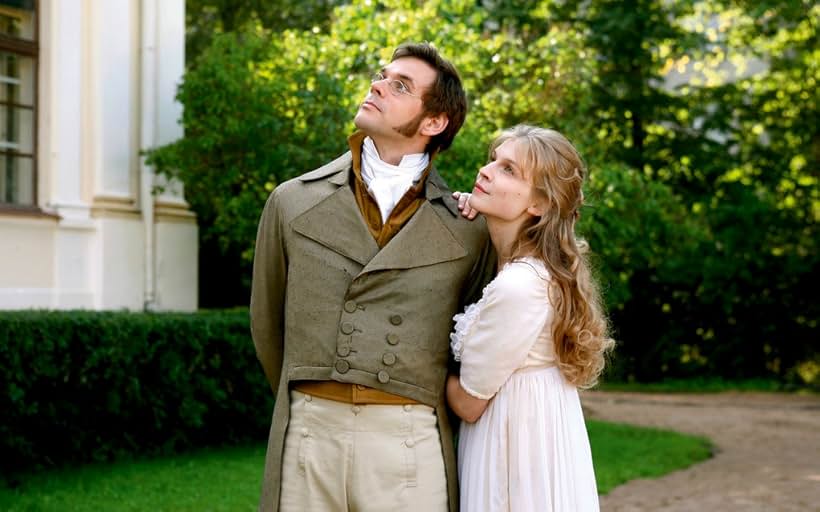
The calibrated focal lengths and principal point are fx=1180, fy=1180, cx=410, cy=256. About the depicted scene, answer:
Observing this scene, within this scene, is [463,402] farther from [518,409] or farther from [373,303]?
[373,303]

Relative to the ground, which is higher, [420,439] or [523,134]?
[523,134]

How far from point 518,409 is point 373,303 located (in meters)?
0.51

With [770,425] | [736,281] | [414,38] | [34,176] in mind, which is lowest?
[770,425]

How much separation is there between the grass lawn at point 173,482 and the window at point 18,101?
8.45ft

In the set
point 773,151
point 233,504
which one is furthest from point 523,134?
point 773,151

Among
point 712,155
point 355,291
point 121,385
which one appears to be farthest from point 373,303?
point 712,155

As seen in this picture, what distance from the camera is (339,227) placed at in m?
3.35

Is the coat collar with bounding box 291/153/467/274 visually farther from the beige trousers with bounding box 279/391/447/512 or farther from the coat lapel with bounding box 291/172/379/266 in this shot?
the beige trousers with bounding box 279/391/447/512

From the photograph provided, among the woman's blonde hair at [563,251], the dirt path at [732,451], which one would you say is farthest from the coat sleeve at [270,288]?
the dirt path at [732,451]

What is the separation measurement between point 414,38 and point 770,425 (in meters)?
6.82

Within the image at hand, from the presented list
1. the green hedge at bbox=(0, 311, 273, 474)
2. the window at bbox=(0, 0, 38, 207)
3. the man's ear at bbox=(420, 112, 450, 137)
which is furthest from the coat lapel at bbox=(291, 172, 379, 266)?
the window at bbox=(0, 0, 38, 207)

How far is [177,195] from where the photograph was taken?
10.6 metres

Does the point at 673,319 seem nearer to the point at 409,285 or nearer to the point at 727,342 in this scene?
the point at 727,342

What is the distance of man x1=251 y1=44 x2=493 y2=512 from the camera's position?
318 centimetres
